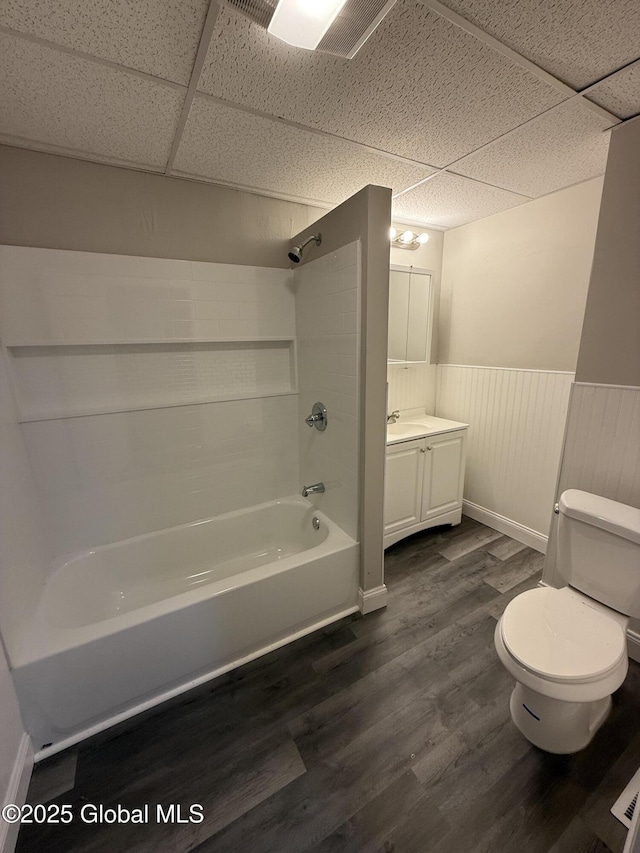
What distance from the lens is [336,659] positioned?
159cm

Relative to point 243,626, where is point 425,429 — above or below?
above

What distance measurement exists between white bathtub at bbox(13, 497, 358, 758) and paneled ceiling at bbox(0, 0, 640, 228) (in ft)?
6.14

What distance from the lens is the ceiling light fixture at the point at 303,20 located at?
32.9 inches

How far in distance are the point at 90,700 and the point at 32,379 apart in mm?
1384

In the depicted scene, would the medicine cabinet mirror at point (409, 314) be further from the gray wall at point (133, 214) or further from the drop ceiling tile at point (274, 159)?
the gray wall at point (133, 214)

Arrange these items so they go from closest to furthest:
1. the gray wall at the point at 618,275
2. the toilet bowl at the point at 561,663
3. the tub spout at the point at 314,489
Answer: the toilet bowl at the point at 561,663 < the gray wall at the point at 618,275 < the tub spout at the point at 314,489

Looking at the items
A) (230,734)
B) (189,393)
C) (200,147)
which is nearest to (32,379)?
(189,393)

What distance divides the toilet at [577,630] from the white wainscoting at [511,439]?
0.80 metres

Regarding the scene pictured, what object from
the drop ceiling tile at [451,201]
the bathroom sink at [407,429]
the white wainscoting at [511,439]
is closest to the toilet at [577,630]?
the white wainscoting at [511,439]

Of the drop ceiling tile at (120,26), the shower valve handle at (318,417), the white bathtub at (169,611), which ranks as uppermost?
the drop ceiling tile at (120,26)

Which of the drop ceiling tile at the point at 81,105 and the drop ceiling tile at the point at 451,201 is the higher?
the drop ceiling tile at the point at 451,201

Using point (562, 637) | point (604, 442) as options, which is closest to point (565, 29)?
point (604, 442)

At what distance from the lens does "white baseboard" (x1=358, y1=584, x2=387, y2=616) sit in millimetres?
1842

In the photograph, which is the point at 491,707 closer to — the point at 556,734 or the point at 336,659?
the point at 556,734
